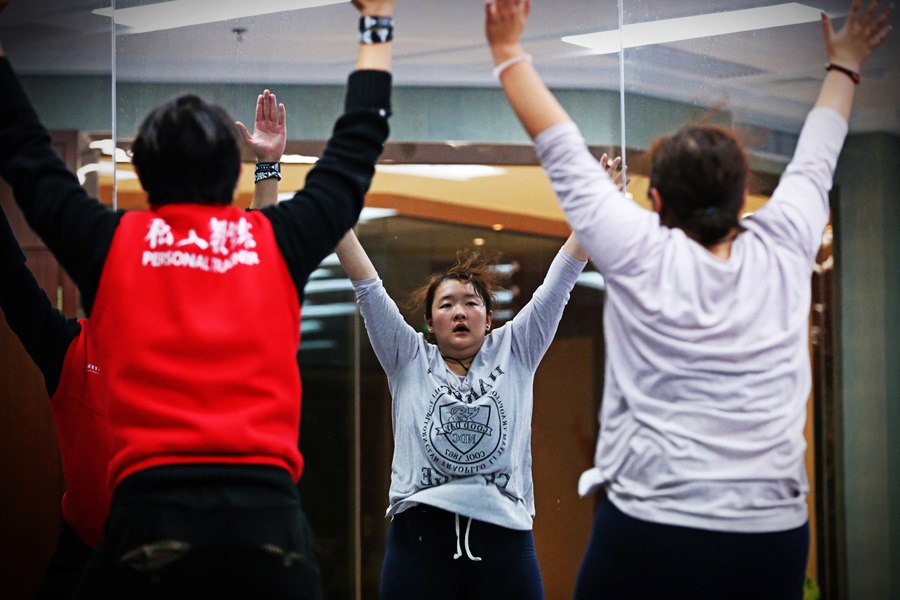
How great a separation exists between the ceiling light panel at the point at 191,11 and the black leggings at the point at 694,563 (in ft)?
8.19

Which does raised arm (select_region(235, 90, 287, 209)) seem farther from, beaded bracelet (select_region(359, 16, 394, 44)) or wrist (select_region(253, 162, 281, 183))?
beaded bracelet (select_region(359, 16, 394, 44))

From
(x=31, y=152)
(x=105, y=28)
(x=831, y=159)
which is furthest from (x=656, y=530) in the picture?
(x=105, y=28)

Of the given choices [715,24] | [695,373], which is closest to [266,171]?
[695,373]

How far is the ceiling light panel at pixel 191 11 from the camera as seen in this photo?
3.57 m

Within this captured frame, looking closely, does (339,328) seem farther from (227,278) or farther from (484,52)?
(227,278)

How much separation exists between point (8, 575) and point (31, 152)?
2.91m

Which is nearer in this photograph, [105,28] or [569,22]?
[105,28]

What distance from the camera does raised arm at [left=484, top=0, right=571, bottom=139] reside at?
1.72 metres

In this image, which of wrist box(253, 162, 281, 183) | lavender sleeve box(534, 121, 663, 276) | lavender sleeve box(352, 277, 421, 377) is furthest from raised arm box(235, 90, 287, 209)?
lavender sleeve box(534, 121, 663, 276)

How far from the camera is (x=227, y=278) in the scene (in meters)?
1.56

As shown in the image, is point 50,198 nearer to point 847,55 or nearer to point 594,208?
point 594,208

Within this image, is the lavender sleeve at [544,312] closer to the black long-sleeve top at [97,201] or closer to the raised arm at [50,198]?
the black long-sleeve top at [97,201]

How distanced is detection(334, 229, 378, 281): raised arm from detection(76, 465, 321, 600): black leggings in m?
1.29

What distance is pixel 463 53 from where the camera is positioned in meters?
4.44
